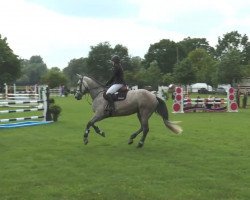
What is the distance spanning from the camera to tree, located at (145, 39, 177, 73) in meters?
117

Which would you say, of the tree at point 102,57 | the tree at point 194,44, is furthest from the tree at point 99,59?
the tree at point 194,44

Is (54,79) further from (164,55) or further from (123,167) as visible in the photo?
(123,167)

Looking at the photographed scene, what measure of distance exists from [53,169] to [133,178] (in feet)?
6.05

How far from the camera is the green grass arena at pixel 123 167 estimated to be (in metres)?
7.05

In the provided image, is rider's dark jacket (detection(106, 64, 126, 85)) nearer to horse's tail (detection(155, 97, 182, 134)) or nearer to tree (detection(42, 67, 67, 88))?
horse's tail (detection(155, 97, 182, 134))

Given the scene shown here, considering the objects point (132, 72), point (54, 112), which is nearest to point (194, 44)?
point (132, 72)

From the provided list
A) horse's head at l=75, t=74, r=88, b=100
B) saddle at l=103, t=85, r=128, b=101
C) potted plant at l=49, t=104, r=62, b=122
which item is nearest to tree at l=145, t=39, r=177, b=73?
potted plant at l=49, t=104, r=62, b=122

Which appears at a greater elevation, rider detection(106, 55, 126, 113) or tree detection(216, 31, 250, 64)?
tree detection(216, 31, 250, 64)

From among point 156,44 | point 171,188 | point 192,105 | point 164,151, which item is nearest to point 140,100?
point 164,151

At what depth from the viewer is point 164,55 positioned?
11725 centimetres

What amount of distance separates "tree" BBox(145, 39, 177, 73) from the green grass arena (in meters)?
103

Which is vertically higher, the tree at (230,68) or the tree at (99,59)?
the tree at (99,59)

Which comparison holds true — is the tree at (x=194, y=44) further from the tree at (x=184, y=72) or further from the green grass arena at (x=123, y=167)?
the green grass arena at (x=123, y=167)

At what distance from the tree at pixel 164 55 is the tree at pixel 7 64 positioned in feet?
173
